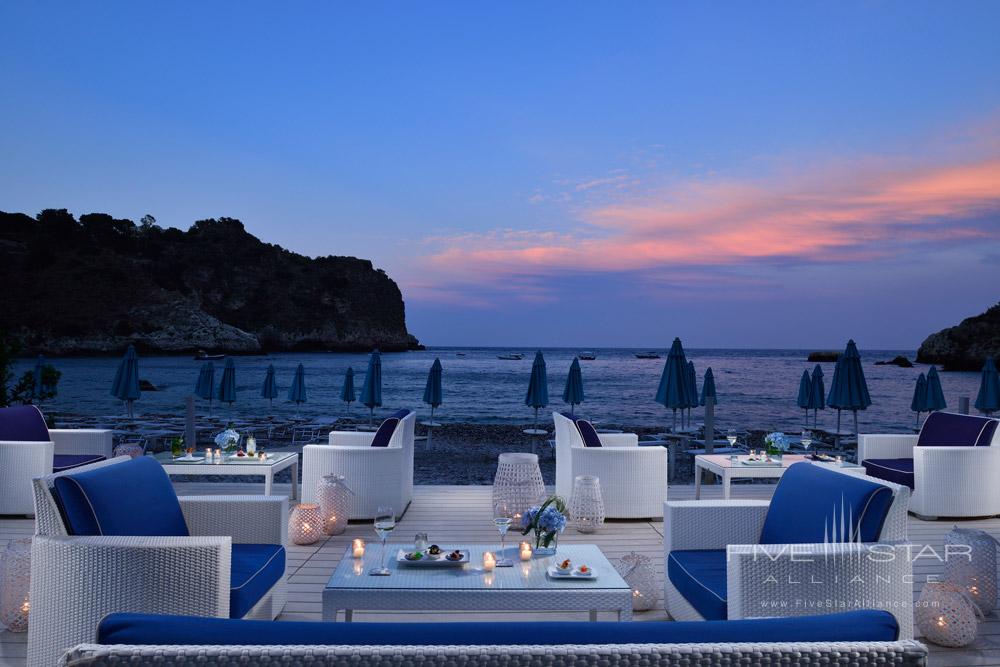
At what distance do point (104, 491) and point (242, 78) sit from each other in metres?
10.9

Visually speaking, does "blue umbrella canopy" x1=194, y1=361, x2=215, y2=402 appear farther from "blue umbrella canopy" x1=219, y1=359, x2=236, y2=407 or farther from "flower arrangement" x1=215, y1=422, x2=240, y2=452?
"flower arrangement" x1=215, y1=422, x2=240, y2=452

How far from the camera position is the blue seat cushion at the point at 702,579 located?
2592 mm

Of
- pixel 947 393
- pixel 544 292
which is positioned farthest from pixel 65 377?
pixel 947 393

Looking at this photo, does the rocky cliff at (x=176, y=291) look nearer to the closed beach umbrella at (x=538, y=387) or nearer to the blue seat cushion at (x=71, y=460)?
the blue seat cushion at (x=71, y=460)

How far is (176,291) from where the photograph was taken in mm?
40562

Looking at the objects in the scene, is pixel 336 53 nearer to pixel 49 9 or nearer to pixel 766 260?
pixel 49 9

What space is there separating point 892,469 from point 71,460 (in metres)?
7.08

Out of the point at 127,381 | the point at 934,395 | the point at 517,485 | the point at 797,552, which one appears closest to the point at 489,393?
the point at 934,395

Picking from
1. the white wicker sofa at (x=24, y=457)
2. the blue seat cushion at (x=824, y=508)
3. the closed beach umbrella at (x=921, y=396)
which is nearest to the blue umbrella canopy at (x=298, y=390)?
the white wicker sofa at (x=24, y=457)

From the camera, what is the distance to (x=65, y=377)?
2981 centimetres

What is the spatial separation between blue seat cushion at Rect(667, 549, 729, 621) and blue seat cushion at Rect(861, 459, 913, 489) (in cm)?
335

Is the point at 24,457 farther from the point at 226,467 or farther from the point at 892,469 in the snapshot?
the point at 892,469

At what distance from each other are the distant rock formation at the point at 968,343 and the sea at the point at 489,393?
98cm

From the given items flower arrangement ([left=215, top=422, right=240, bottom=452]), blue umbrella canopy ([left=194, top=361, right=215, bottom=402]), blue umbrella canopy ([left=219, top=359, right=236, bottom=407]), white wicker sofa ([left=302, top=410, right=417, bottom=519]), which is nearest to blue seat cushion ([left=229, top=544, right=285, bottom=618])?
white wicker sofa ([left=302, top=410, right=417, bottom=519])
